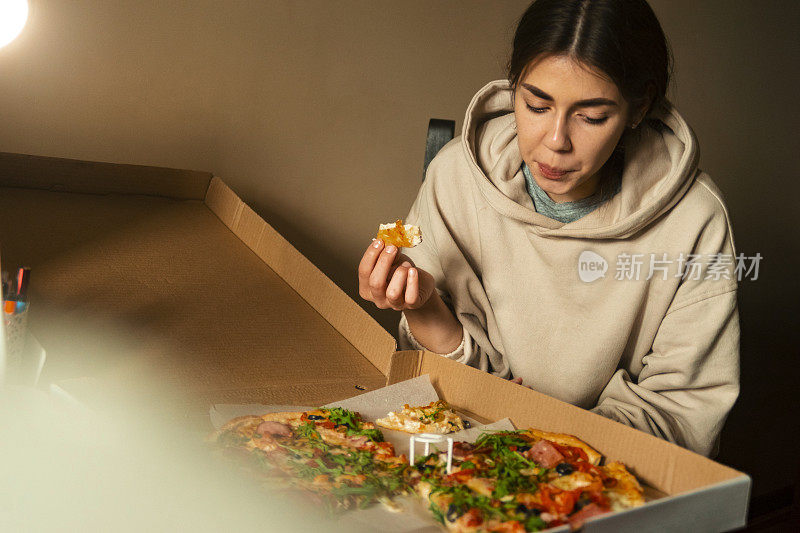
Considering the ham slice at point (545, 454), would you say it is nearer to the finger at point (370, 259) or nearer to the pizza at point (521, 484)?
the pizza at point (521, 484)

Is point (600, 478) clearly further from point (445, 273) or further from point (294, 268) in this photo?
point (294, 268)

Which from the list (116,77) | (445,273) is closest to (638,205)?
(445,273)

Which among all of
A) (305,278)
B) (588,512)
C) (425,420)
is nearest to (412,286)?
(425,420)

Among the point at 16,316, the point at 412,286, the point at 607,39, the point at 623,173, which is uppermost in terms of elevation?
the point at 607,39

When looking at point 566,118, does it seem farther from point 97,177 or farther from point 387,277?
point 97,177

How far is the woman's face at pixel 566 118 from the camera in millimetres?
1005

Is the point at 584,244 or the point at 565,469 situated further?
the point at 584,244

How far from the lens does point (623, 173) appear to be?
118 cm

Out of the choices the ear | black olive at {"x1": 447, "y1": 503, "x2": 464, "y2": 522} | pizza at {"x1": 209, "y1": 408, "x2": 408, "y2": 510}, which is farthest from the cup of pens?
the ear

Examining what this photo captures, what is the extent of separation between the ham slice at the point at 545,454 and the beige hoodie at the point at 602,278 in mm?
246

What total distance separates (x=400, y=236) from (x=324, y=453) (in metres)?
0.36

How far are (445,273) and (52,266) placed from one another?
69 centimetres

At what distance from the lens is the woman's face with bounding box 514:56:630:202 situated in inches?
39.6

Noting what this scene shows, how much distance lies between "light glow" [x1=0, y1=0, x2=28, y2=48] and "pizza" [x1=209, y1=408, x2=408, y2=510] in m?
0.50
